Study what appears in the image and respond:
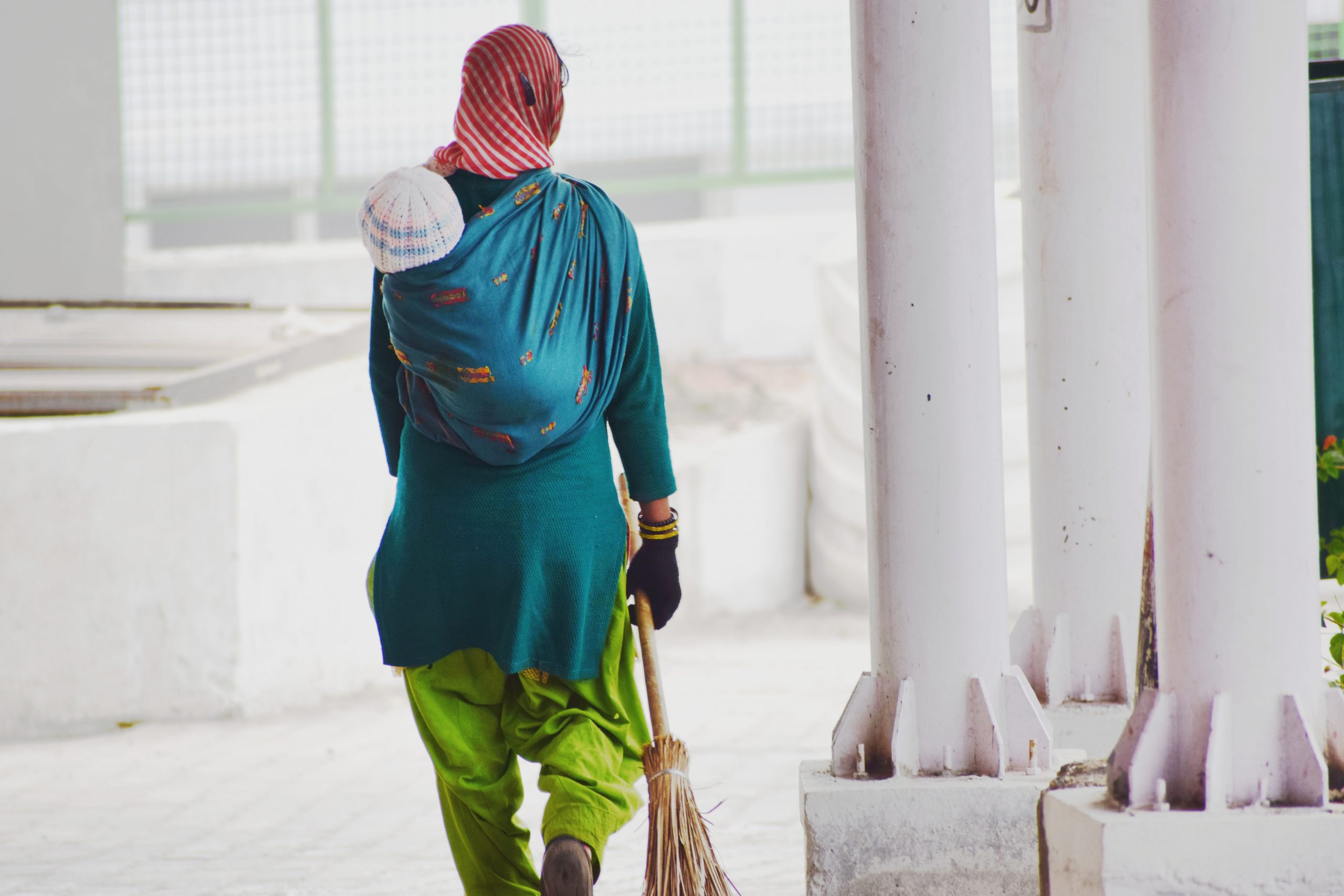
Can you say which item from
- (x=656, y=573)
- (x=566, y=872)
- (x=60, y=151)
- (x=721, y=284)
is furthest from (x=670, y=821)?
(x=60, y=151)

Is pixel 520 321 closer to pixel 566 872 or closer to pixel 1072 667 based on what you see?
pixel 566 872

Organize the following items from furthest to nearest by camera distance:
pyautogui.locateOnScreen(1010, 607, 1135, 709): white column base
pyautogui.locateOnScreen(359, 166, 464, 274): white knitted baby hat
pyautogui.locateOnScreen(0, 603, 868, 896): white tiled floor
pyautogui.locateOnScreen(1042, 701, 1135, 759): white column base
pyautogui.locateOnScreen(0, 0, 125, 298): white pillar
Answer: pyautogui.locateOnScreen(0, 0, 125, 298): white pillar
pyautogui.locateOnScreen(0, 603, 868, 896): white tiled floor
pyautogui.locateOnScreen(1010, 607, 1135, 709): white column base
pyautogui.locateOnScreen(1042, 701, 1135, 759): white column base
pyautogui.locateOnScreen(359, 166, 464, 274): white knitted baby hat

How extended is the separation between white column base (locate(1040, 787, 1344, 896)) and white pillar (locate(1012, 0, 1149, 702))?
142cm

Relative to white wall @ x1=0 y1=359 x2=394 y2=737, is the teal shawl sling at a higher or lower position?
higher

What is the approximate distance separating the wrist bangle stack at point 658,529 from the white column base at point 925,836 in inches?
22.3

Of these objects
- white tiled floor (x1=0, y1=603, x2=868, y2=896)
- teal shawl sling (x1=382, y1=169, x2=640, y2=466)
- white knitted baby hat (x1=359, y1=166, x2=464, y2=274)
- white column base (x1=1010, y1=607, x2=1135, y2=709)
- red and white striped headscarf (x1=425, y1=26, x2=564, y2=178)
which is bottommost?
white tiled floor (x1=0, y1=603, x2=868, y2=896)

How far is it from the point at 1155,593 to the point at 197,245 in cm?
1505

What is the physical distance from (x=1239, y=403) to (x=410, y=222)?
1.30m

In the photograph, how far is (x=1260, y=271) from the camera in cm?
226

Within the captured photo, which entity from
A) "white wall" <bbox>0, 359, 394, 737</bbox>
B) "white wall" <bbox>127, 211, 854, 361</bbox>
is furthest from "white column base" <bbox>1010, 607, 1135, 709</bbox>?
"white wall" <bbox>127, 211, 854, 361</bbox>

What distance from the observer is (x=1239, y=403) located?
2271 millimetres

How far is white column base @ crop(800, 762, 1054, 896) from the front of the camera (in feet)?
9.46

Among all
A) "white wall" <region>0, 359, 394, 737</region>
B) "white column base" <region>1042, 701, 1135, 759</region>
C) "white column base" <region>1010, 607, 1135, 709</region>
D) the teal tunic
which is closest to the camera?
the teal tunic

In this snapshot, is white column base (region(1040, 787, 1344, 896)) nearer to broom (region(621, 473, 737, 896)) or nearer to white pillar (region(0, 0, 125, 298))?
broom (region(621, 473, 737, 896))
